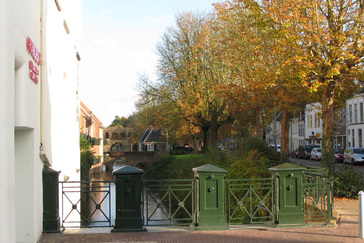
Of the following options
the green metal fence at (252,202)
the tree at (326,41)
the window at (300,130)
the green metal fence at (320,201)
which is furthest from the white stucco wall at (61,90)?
the window at (300,130)

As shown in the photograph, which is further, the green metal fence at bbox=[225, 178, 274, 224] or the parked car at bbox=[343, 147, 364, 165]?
the parked car at bbox=[343, 147, 364, 165]

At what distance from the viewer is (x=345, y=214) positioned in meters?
10.8

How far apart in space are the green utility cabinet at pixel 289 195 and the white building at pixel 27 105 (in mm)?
5014

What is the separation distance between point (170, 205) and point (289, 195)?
8.61 feet

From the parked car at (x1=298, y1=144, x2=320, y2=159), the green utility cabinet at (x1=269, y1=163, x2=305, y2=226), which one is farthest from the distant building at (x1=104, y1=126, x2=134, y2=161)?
the green utility cabinet at (x1=269, y1=163, x2=305, y2=226)

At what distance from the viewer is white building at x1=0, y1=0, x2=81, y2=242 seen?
17.7 ft

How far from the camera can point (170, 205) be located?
9.37 metres

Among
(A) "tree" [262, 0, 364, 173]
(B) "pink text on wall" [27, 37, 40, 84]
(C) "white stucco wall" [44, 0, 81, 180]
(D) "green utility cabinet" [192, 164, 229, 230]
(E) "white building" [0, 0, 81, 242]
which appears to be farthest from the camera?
(A) "tree" [262, 0, 364, 173]

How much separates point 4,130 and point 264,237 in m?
5.30

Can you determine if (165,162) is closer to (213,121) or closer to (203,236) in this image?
(213,121)

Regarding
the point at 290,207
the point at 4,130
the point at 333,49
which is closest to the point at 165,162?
the point at 333,49

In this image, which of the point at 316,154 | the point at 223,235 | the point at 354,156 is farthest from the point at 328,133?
the point at 316,154

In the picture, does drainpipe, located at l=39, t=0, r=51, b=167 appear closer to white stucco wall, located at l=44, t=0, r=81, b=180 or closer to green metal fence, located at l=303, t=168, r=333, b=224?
white stucco wall, located at l=44, t=0, r=81, b=180

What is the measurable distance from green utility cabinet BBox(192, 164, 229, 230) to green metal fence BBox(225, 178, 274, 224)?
0.38 m
